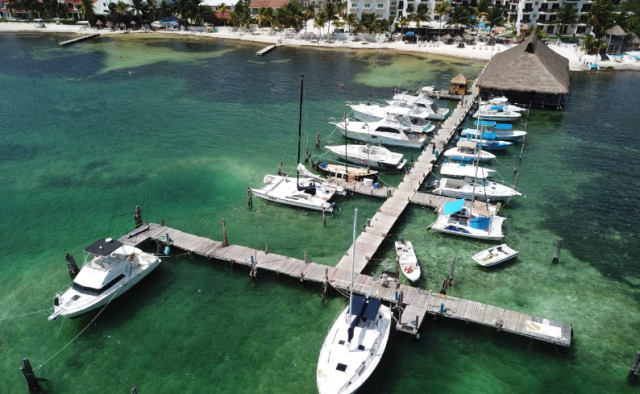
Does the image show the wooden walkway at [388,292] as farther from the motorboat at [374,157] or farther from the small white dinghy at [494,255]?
the motorboat at [374,157]

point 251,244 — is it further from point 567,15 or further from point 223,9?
point 223,9

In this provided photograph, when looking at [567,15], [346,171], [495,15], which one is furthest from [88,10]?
[567,15]

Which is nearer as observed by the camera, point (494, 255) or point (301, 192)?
point (494, 255)

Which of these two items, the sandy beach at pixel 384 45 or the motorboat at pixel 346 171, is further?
the sandy beach at pixel 384 45

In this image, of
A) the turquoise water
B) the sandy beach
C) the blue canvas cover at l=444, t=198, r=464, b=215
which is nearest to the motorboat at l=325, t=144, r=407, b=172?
the turquoise water

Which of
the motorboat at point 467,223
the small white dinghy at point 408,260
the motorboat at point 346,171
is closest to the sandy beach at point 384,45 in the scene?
the motorboat at point 346,171

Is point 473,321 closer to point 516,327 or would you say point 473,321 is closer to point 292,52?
point 516,327
